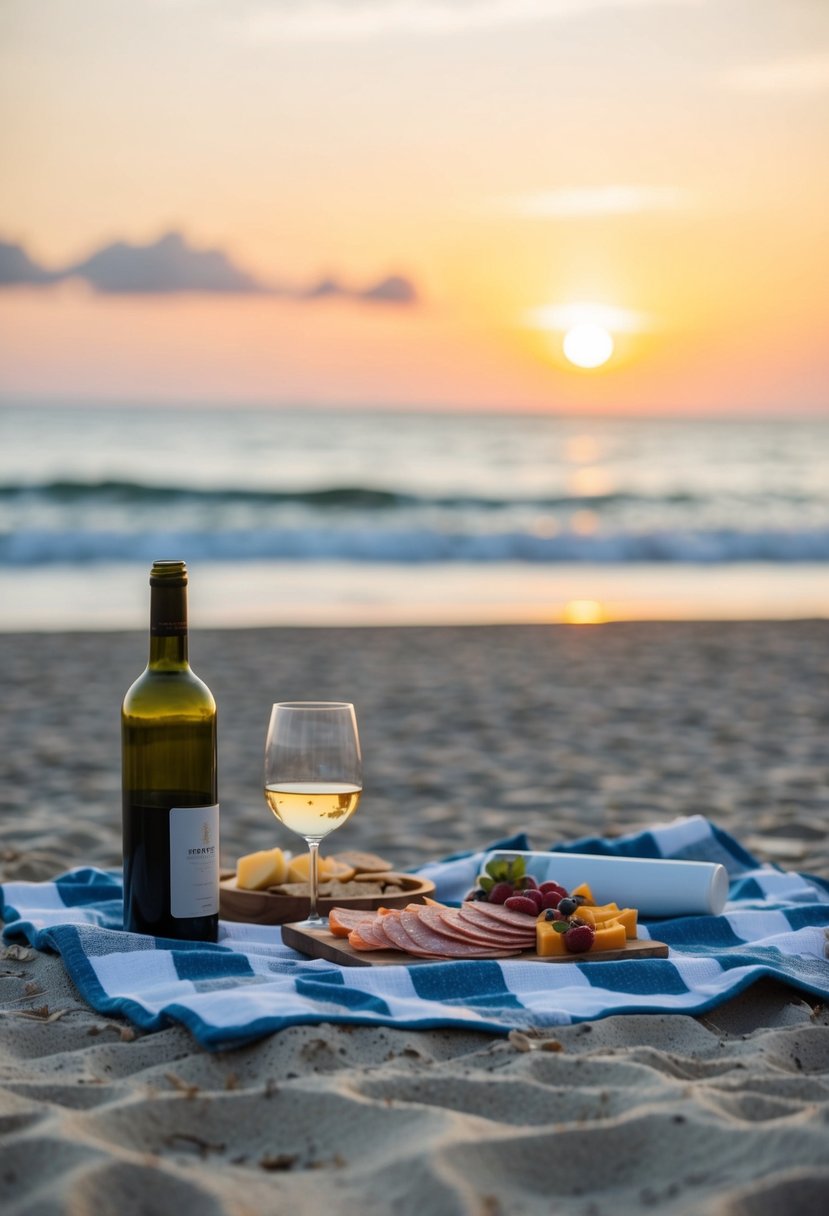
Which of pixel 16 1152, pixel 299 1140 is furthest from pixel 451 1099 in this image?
pixel 16 1152

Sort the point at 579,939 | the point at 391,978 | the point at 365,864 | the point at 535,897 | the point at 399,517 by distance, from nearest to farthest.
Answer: the point at 391,978
the point at 579,939
the point at 535,897
the point at 365,864
the point at 399,517

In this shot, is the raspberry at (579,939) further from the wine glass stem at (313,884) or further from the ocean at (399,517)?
the ocean at (399,517)

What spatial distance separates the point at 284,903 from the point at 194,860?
0.47m

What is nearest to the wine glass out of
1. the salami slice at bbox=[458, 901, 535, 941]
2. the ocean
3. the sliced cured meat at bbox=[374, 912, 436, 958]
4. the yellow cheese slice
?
the sliced cured meat at bbox=[374, 912, 436, 958]

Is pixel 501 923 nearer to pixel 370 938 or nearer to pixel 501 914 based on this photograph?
pixel 501 914

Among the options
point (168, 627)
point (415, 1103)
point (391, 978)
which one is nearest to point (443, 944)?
point (391, 978)

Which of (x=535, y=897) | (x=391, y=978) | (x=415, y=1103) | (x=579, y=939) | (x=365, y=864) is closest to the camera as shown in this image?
(x=415, y=1103)

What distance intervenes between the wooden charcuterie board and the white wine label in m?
0.21

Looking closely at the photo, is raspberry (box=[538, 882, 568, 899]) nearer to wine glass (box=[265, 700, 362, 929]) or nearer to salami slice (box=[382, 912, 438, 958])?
salami slice (box=[382, 912, 438, 958])

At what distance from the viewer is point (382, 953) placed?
2969 millimetres

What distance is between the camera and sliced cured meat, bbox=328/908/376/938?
10.00ft

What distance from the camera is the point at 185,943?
9.81 feet

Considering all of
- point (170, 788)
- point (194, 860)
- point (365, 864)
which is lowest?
point (365, 864)

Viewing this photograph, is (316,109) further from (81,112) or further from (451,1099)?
(451,1099)
